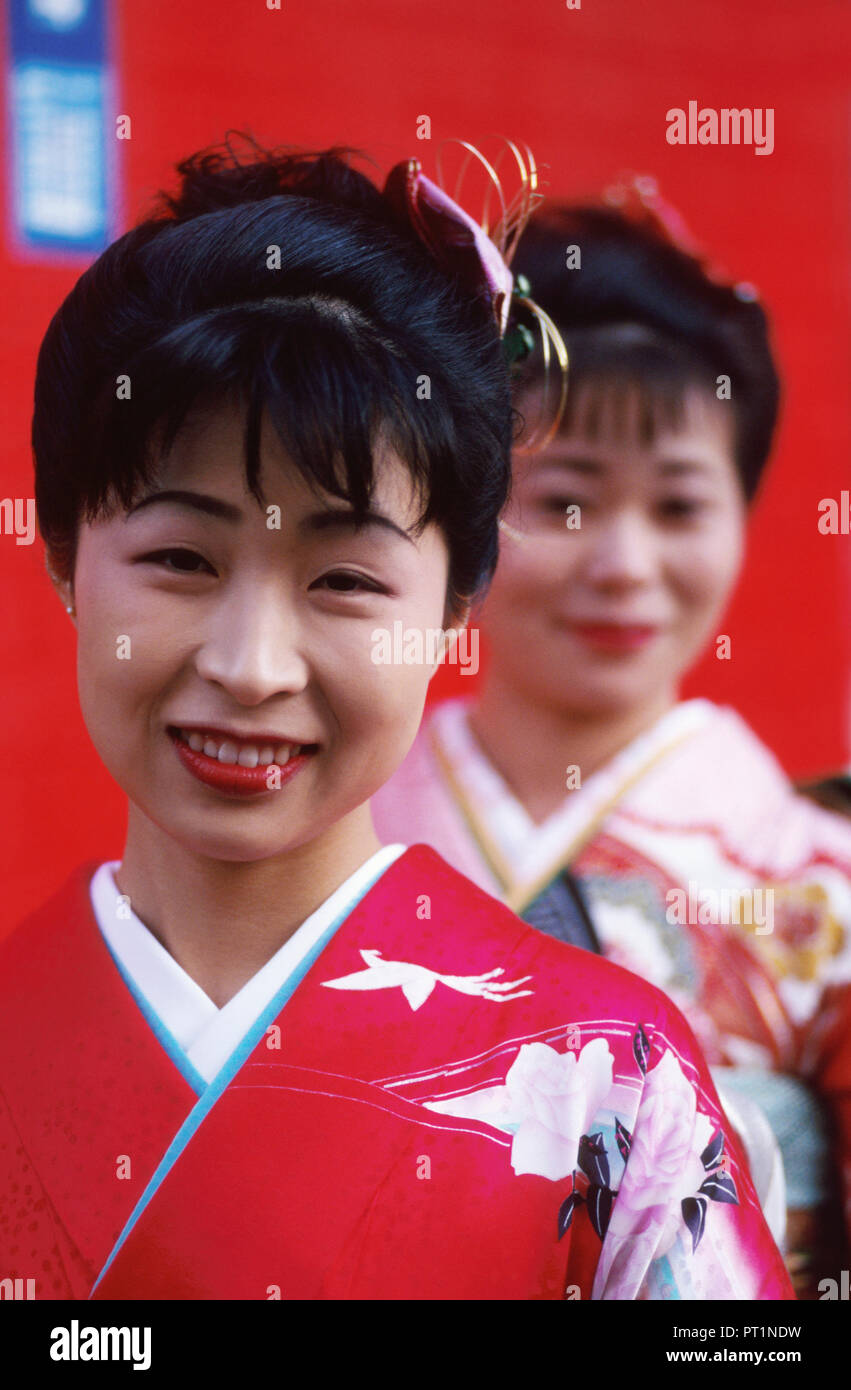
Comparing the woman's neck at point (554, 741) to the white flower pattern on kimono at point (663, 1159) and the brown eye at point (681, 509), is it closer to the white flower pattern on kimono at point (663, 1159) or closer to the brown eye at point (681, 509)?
the brown eye at point (681, 509)

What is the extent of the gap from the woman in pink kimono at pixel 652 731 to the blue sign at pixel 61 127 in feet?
3.69

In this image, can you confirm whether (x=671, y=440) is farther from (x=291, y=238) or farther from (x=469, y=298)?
(x=291, y=238)

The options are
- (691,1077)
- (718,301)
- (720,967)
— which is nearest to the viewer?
(691,1077)

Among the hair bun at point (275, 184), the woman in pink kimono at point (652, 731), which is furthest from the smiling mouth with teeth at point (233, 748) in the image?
the woman in pink kimono at point (652, 731)

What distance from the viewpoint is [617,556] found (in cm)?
198

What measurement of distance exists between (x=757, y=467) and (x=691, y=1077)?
3.94 feet

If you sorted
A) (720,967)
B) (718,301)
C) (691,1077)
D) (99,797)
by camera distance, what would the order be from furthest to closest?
(99,797) → (718,301) → (720,967) → (691,1077)

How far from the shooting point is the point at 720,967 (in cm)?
196

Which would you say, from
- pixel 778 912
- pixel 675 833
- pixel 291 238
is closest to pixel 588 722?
pixel 675 833

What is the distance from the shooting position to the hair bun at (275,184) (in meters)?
1.27

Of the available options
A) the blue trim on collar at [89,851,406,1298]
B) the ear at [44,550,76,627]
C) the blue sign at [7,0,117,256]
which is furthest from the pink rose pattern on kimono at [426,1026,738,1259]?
the blue sign at [7,0,117,256]
